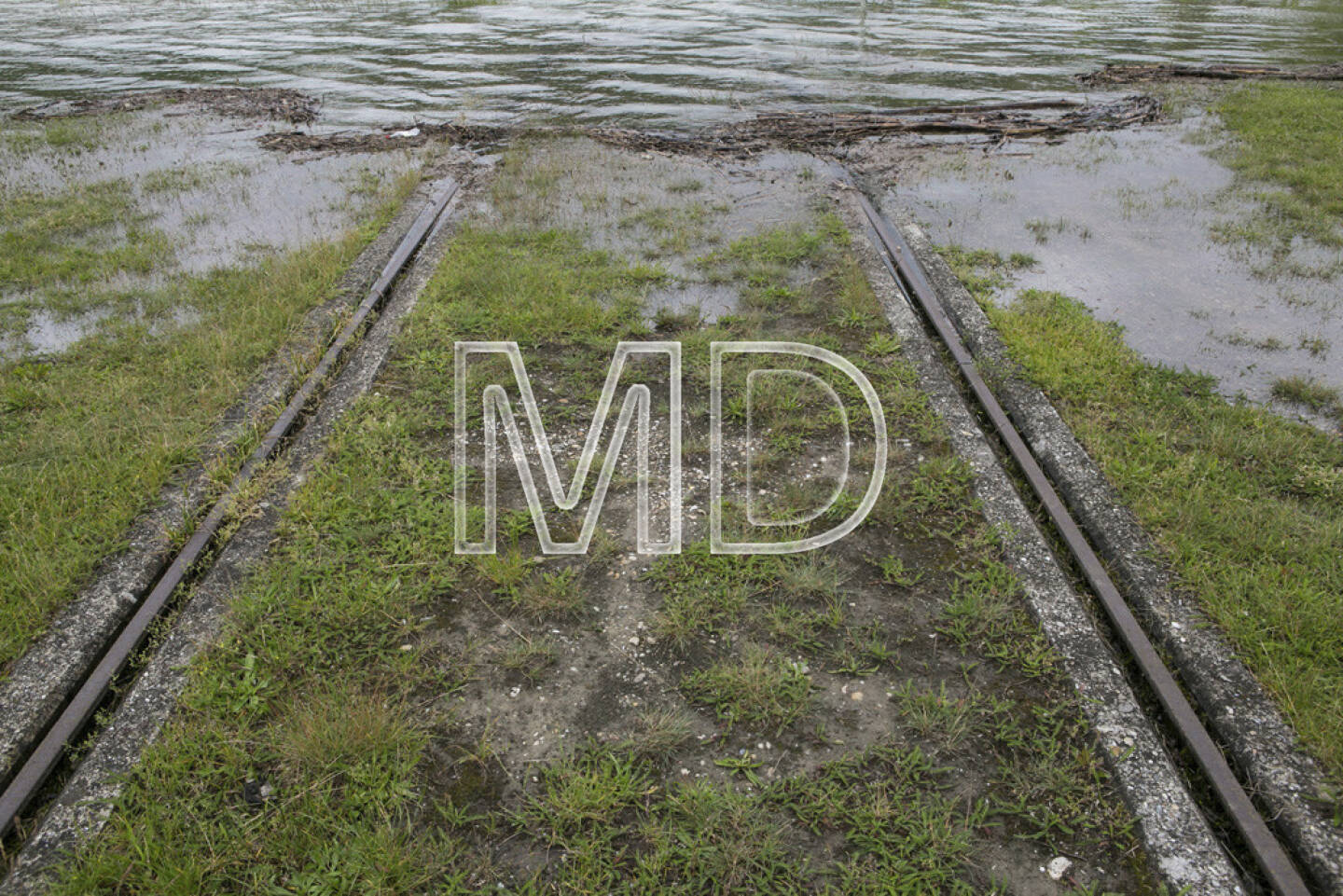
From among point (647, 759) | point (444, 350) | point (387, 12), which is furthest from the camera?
point (387, 12)

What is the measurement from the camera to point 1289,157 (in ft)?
27.6

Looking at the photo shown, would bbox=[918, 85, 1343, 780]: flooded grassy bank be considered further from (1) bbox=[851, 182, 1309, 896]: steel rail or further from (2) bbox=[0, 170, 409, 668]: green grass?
(2) bbox=[0, 170, 409, 668]: green grass

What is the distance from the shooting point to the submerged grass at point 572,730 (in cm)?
261

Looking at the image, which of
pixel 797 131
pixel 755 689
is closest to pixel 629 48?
pixel 797 131

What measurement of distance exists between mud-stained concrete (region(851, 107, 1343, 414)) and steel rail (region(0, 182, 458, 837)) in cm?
475

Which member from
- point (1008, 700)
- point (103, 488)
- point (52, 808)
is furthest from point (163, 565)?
point (1008, 700)

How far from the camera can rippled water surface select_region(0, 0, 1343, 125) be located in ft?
37.6

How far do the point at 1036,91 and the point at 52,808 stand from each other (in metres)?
12.4

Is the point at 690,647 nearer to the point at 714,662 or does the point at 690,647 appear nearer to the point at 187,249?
the point at 714,662

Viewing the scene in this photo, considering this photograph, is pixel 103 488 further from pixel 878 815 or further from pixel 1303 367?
pixel 1303 367

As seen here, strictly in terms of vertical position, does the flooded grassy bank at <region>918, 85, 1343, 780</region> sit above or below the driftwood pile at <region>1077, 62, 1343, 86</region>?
below

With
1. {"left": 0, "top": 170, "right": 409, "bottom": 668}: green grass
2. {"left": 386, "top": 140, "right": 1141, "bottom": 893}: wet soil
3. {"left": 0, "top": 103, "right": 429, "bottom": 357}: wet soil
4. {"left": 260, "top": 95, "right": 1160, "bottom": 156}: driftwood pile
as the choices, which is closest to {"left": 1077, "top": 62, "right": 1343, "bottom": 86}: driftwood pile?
{"left": 260, "top": 95, "right": 1160, "bottom": 156}: driftwood pile

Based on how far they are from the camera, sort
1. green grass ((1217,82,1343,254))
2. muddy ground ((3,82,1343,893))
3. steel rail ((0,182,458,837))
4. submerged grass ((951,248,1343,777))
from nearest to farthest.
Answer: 1. muddy ground ((3,82,1343,893))
2. steel rail ((0,182,458,837))
3. submerged grass ((951,248,1343,777))
4. green grass ((1217,82,1343,254))

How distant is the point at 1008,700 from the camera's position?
10.2 feet
